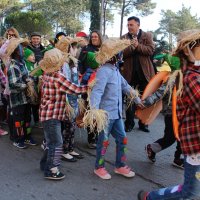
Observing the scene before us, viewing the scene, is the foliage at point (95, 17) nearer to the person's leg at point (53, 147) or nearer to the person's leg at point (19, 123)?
the person's leg at point (19, 123)

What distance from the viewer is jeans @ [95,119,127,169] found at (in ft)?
13.8

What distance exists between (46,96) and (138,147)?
6.82ft

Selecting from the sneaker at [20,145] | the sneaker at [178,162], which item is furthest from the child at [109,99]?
the sneaker at [20,145]

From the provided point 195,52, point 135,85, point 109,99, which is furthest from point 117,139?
point 135,85

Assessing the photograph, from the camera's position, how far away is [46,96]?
162 inches

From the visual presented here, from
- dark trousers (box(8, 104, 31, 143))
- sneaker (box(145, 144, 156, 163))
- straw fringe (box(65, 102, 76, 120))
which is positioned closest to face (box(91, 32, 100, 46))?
dark trousers (box(8, 104, 31, 143))

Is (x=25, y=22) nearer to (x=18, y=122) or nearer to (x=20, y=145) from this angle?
(x=18, y=122)

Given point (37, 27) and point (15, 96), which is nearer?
point (15, 96)

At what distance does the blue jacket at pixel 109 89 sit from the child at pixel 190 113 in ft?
3.94

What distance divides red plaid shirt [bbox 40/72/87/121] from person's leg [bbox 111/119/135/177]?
634mm

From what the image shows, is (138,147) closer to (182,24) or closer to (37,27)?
(37,27)

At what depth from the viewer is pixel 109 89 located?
13.5 ft

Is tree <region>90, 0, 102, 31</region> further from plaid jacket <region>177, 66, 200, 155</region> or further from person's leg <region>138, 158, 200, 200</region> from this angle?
person's leg <region>138, 158, 200, 200</region>

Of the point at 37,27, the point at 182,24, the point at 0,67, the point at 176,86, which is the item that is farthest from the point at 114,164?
the point at 182,24
